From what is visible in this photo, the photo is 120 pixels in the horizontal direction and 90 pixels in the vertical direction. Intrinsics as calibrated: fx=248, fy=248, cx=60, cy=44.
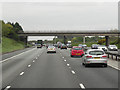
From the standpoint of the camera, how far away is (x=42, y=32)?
325 ft

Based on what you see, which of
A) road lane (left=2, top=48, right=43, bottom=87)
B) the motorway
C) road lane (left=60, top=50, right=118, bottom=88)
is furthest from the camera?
road lane (left=2, top=48, right=43, bottom=87)

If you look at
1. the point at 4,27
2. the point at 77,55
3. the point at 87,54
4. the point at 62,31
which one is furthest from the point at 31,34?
the point at 87,54

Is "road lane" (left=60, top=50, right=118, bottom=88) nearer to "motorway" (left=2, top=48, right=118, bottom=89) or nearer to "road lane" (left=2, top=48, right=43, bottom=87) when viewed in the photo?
"motorway" (left=2, top=48, right=118, bottom=89)

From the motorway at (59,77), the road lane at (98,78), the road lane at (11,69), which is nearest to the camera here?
the road lane at (98,78)

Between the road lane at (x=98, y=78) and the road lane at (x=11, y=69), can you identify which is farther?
the road lane at (x=11, y=69)

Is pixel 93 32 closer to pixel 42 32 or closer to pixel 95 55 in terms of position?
pixel 42 32

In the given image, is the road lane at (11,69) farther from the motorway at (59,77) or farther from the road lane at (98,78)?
the road lane at (98,78)

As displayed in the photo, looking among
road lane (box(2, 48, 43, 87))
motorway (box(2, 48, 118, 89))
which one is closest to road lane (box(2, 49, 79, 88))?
motorway (box(2, 48, 118, 89))

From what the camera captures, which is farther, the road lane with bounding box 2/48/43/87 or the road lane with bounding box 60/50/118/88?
the road lane with bounding box 2/48/43/87

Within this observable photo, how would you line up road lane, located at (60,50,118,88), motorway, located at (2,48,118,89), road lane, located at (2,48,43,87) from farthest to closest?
road lane, located at (2,48,43,87), motorway, located at (2,48,118,89), road lane, located at (60,50,118,88)

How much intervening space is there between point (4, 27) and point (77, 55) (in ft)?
288

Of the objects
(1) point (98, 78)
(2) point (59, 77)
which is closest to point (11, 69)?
(2) point (59, 77)

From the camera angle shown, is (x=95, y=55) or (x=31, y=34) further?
(x=31, y=34)

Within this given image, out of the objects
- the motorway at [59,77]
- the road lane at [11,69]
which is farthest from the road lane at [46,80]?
the road lane at [11,69]
